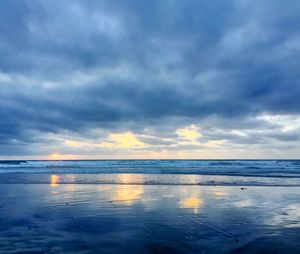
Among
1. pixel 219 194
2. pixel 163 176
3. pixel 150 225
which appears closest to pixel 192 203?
pixel 219 194

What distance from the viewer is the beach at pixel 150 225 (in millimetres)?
7824

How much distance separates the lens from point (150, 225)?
33.4 ft

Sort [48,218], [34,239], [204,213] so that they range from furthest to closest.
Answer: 1. [204,213]
2. [48,218]
3. [34,239]

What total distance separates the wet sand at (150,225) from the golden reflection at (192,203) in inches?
0.5

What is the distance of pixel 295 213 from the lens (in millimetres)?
12070

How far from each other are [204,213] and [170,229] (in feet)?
9.73

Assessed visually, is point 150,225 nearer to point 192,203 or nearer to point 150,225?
point 150,225

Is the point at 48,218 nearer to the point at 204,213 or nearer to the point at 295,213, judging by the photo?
the point at 204,213

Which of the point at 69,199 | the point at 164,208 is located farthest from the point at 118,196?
the point at 164,208

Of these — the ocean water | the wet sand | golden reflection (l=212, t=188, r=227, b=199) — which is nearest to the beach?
the wet sand

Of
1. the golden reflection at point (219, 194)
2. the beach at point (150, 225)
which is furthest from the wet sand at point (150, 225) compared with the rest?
the golden reflection at point (219, 194)

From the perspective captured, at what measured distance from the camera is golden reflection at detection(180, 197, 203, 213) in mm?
13471

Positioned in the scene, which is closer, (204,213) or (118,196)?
(204,213)

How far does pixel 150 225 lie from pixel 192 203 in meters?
4.78
